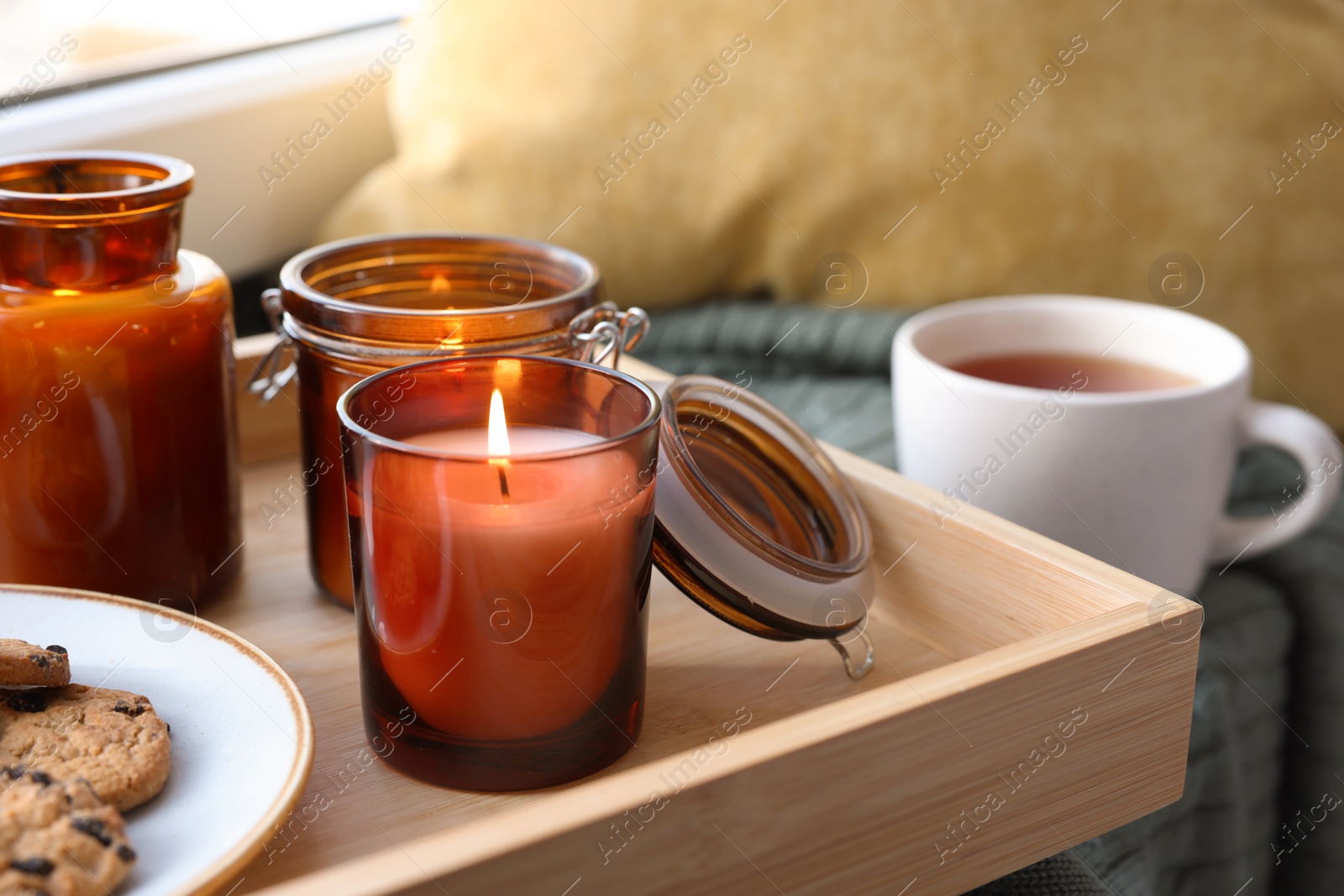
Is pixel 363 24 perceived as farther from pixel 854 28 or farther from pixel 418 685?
pixel 418 685

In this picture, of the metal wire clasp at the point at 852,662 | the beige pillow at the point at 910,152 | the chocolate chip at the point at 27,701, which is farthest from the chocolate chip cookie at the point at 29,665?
the beige pillow at the point at 910,152

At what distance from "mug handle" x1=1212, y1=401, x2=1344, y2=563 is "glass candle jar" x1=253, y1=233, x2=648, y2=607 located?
1.00ft

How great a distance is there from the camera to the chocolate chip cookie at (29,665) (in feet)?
1.19

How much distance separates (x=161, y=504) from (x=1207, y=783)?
0.49m

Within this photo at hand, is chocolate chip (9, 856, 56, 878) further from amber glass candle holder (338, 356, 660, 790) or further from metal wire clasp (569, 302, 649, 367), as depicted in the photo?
metal wire clasp (569, 302, 649, 367)

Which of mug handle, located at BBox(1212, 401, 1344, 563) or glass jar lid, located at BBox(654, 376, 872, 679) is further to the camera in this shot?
mug handle, located at BBox(1212, 401, 1344, 563)

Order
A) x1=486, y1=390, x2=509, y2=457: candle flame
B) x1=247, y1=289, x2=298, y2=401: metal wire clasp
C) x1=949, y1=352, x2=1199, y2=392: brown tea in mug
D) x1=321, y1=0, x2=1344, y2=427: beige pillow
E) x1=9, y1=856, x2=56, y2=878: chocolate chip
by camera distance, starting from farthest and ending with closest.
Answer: x1=321, y1=0, x2=1344, y2=427: beige pillow
x1=949, y1=352, x2=1199, y2=392: brown tea in mug
x1=247, y1=289, x2=298, y2=401: metal wire clasp
x1=486, y1=390, x2=509, y2=457: candle flame
x1=9, y1=856, x2=56, y2=878: chocolate chip

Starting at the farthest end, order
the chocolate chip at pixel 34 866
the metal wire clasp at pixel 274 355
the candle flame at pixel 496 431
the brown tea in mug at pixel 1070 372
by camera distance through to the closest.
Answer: the brown tea in mug at pixel 1070 372, the metal wire clasp at pixel 274 355, the candle flame at pixel 496 431, the chocolate chip at pixel 34 866

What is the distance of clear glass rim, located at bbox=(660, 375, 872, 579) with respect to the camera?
42cm

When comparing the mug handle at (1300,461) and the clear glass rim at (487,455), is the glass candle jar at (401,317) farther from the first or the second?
the mug handle at (1300,461)

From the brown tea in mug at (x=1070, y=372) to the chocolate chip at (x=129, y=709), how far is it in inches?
16.7

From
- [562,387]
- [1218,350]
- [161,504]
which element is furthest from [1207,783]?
[161,504]

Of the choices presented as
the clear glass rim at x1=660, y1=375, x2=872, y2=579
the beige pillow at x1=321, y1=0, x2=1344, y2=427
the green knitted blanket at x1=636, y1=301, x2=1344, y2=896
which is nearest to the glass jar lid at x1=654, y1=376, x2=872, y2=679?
the clear glass rim at x1=660, y1=375, x2=872, y2=579

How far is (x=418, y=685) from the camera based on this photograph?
381 mm
